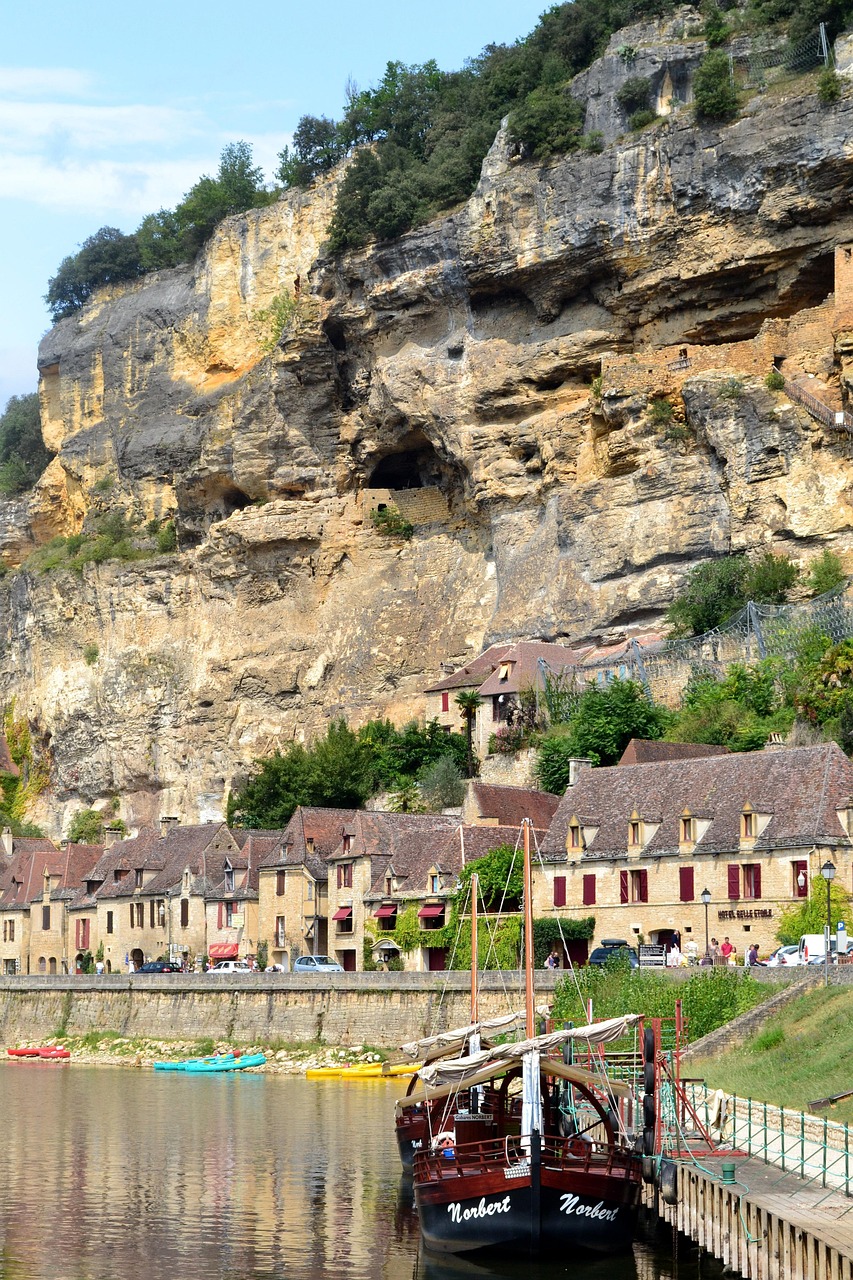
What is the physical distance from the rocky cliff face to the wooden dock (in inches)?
1660

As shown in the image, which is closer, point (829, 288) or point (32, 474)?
point (829, 288)

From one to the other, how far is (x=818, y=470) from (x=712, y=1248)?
44.9 metres

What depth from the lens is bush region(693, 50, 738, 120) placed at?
223 ft

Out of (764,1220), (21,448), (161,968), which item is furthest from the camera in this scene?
(21,448)

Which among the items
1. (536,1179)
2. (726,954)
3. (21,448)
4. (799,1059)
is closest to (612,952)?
(726,954)

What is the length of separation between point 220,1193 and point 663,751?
26.9 meters

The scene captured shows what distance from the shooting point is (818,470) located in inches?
2569

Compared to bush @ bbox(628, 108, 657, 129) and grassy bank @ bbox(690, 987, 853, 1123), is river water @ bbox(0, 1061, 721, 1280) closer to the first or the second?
grassy bank @ bbox(690, 987, 853, 1123)

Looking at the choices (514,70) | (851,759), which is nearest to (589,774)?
(851,759)

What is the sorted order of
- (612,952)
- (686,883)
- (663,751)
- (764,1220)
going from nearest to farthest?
(764,1220), (612,952), (686,883), (663,751)

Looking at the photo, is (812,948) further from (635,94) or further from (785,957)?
(635,94)

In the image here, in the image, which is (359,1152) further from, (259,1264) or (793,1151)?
(793,1151)

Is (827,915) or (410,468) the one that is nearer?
(827,915)

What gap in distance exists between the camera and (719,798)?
48750 millimetres
